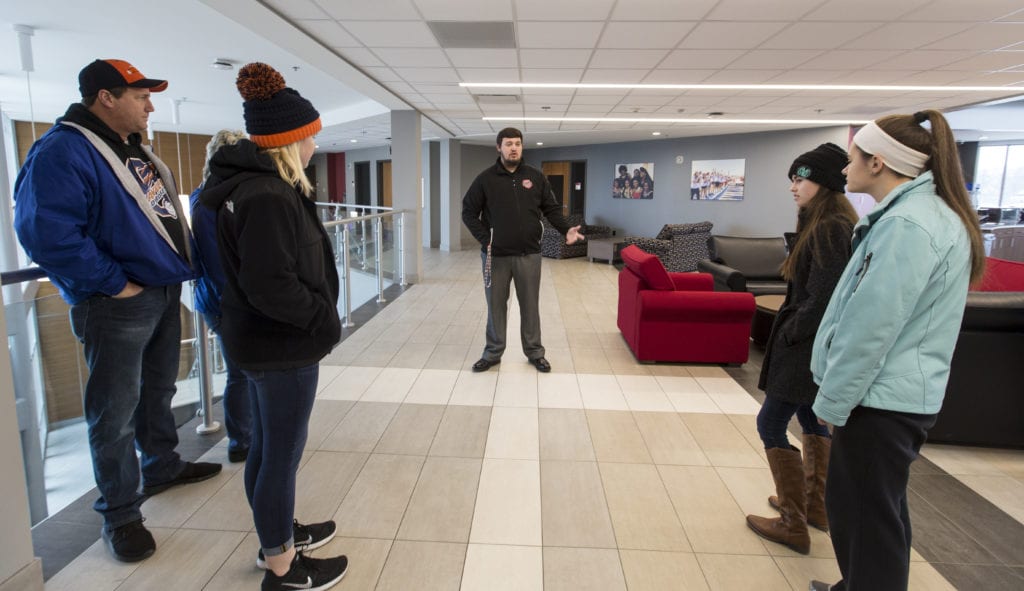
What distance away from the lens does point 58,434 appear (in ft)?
9.50

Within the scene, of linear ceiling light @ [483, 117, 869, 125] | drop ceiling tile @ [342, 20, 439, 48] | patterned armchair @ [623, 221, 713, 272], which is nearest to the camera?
drop ceiling tile @ [342, 20, 439, 48]

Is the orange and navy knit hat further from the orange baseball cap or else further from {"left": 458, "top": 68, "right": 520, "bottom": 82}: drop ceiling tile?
{"left": 458, "top": 68, "right": 520, "bottom": 82}: drop ceiling tile

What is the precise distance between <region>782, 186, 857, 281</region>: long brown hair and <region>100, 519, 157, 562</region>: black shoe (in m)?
2.64

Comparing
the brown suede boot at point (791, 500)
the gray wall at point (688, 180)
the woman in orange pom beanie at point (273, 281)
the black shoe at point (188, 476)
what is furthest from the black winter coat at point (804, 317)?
the gray wall at point (688, 180)

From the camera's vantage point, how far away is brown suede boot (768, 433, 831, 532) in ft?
7.61

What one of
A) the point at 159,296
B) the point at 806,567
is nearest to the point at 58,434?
the point at 159,296

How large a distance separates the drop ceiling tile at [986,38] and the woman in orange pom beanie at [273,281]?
529cm

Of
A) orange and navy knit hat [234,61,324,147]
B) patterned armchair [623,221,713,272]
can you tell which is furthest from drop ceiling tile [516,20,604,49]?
patterned armchair [623,221,713,272]

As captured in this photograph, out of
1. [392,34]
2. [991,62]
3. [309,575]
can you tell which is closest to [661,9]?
[392,34]

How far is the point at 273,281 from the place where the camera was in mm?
1573

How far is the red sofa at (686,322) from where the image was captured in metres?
4.61

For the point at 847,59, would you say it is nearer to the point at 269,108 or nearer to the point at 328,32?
the point at 328,32

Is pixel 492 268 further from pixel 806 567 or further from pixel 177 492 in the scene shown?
pixel 806 567

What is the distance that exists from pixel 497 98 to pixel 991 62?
5.35 metres
